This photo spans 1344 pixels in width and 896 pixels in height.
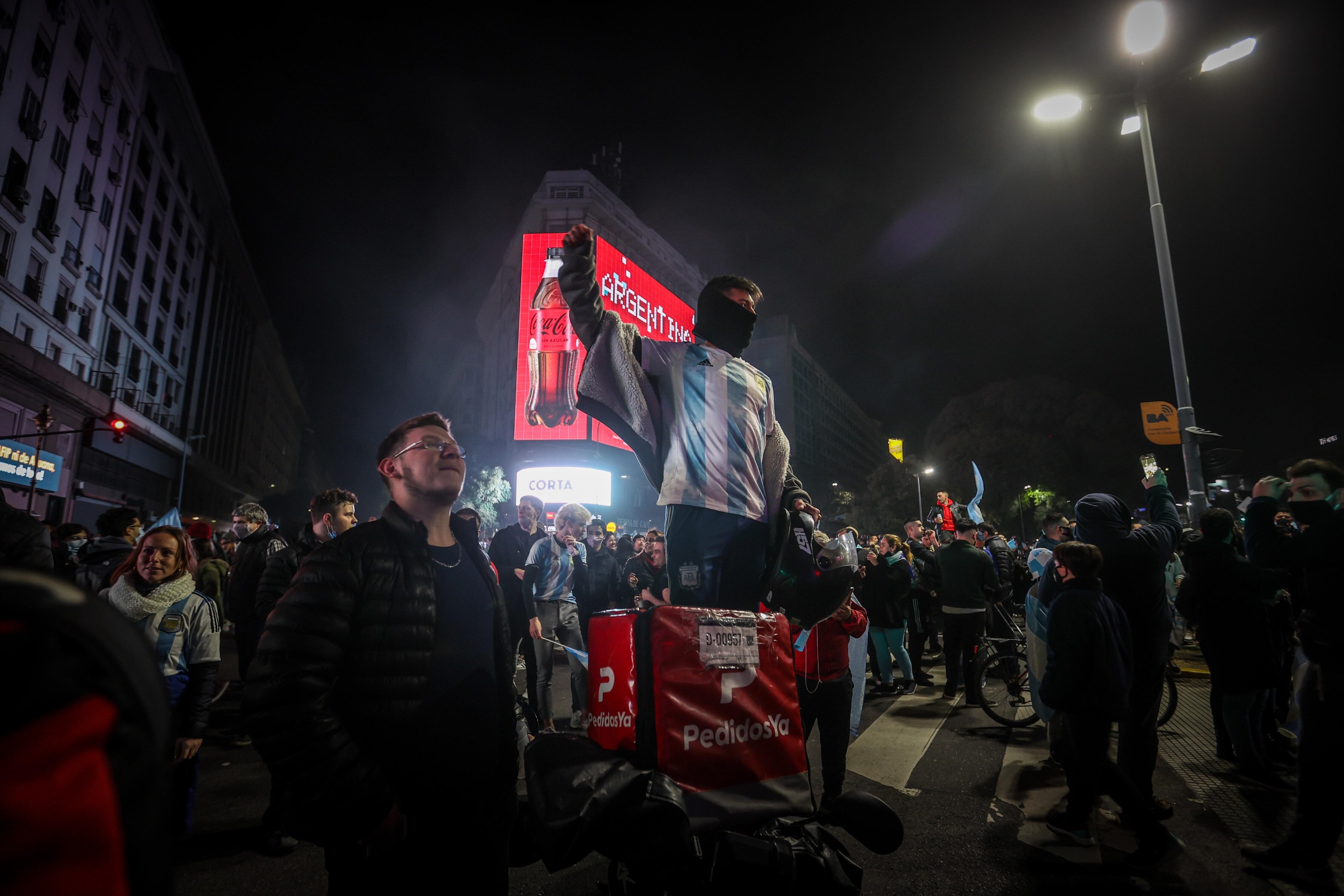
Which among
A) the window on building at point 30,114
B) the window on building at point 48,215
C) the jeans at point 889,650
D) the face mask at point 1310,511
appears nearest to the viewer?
the face mask at point 1310,511

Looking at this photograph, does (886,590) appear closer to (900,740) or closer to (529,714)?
(900,740)

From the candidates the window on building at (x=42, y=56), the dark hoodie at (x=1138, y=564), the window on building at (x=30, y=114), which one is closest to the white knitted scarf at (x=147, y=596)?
the dark hoodie at (x=1138, y=564)

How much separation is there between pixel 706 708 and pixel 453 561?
1163 mm

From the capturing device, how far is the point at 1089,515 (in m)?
4.41

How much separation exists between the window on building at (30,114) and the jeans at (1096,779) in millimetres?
32426

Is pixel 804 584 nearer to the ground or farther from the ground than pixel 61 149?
nearer to the ground

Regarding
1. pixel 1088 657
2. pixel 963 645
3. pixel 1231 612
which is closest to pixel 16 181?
pixel 963 645

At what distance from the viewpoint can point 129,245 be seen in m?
31.1

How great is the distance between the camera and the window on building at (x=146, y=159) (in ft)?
105

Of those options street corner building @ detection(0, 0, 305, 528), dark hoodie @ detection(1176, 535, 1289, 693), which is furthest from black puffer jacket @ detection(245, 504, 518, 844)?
street corner building @ detection(0, 0, 305, 528)

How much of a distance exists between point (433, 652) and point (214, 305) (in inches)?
2231

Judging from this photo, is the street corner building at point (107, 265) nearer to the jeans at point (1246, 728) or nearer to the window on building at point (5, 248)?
the window on building at point (5, 248)

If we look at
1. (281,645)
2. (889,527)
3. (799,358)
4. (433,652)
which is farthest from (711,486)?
(799,358)

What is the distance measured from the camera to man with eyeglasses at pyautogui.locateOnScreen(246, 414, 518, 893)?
1.64 meters
